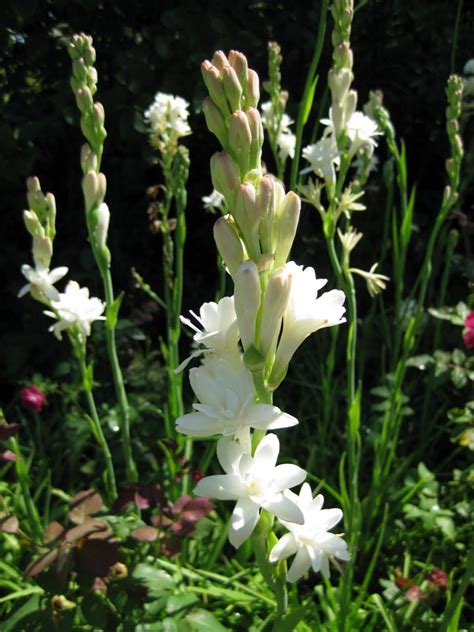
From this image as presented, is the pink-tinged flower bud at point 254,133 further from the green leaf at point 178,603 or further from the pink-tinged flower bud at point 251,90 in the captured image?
the green leaf at point 178,603

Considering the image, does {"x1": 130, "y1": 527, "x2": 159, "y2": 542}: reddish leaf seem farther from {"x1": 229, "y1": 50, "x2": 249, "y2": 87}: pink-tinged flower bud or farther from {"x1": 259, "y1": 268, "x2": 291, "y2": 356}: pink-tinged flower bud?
{"x1": 229, "y1": 50, "x2": 249, "y2": 87}: pink-tinged flower bud

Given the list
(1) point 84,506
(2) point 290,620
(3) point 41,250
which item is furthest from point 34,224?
(2) point 290,620

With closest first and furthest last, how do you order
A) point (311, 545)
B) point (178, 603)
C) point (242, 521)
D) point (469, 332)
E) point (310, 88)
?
point (242, 521) < point (311, 545) < point (178, 603) < point (310, 88) < point (469, 332)

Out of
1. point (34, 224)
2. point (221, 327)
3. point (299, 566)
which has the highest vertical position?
point (34, 224)

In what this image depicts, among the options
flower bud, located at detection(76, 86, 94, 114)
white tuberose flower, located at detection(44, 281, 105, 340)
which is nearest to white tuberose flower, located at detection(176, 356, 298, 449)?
white tuberose flower, located at detection(44, 281, 105, 340)

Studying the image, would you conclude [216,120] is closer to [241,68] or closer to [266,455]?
[241,68]

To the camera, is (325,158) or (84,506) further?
(325,158)
